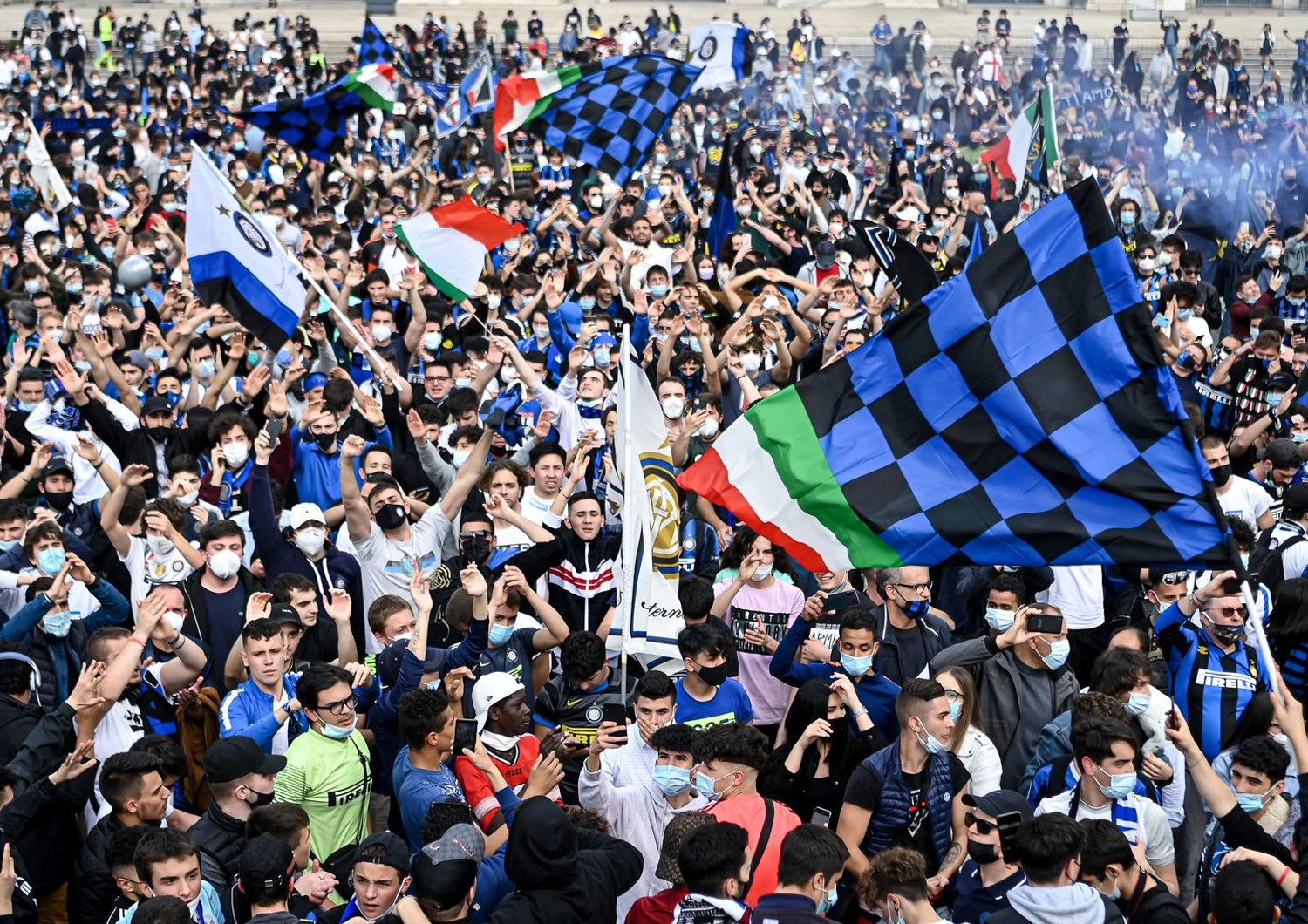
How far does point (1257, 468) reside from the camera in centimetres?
987

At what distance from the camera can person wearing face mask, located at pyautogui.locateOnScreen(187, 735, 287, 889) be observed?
18.2 feet

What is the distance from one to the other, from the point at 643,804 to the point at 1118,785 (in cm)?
170

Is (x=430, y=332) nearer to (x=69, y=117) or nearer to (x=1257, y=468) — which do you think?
(x=1257, y=468)

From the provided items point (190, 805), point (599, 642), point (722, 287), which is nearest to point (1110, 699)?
point (599, 642)

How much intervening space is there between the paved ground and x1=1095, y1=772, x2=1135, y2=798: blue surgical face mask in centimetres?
3846

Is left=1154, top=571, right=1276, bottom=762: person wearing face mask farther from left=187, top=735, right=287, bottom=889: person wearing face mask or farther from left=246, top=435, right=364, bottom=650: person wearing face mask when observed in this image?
left=246, top=435, right=364, bottom=650: person wearing face mask

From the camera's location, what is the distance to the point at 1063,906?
4.77m

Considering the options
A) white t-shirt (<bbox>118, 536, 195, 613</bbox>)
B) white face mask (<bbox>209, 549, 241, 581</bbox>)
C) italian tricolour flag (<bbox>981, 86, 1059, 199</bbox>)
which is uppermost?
italian tricolour flag (<bbox>981, 86, 1059, 199</bbox>)

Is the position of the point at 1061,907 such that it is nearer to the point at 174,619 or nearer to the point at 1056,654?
the point at 1056,654

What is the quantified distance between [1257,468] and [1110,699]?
4.64 metres

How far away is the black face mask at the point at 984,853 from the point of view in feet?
17.2

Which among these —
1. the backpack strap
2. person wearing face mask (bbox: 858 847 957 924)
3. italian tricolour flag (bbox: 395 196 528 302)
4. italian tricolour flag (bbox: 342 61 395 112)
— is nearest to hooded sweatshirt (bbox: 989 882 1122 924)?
person wearing face mask (bbox: 858 847 957 924)

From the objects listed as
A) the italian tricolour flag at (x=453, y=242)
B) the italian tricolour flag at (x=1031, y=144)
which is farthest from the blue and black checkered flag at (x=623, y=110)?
the italian tricolour flag at (x=453, y=242)

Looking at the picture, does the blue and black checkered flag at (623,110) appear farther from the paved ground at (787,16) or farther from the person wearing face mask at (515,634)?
the paved ground at (787,16)
